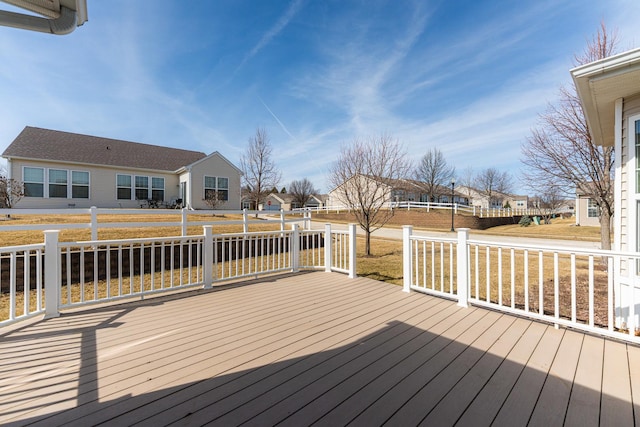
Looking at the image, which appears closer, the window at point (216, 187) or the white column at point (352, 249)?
the white column at point (352, 249)

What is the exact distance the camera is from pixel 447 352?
2.38 meters

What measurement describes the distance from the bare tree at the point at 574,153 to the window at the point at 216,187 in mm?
15768

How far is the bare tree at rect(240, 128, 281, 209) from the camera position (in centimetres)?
1831

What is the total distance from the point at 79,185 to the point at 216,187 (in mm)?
6858

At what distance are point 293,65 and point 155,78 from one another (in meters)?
5.46

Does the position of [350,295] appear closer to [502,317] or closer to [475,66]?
[502,317]

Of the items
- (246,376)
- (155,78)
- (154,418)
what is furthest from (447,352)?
(155,78)

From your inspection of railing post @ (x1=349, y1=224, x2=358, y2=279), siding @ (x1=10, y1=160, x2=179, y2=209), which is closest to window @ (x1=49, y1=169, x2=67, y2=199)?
siding @ (x1=10, y1=160, x2=179, y2=209)

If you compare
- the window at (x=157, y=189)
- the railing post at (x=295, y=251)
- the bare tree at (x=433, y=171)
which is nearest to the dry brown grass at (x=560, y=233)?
the bare tree at (x=433, y=171)

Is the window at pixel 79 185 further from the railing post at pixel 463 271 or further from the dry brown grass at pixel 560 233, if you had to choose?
the dry brown grass at pixel 560 233

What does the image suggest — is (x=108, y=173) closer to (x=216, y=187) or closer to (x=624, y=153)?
(x=216, y=187)

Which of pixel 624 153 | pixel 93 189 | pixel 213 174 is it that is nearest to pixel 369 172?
pixel 624 153

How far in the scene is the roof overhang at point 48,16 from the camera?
2473 millimetres

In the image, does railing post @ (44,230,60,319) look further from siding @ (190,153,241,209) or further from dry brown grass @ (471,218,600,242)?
dry brown grass @ (471,218,600,242)
